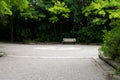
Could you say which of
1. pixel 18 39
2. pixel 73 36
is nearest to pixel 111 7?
pixel 73 36

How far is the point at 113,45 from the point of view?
11477 millimetres

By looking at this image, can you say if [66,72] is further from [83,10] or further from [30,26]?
[30,26]

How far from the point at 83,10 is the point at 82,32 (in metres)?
1.99

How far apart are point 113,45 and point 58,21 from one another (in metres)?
17.3

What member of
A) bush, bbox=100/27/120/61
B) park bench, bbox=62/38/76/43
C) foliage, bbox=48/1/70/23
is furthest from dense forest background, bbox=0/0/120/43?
bush, bbox=100/27/120/61

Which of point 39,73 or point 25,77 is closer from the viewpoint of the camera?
point 25,77

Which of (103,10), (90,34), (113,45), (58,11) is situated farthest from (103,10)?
(113,45)

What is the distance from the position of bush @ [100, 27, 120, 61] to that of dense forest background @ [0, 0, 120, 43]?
43.8 feet

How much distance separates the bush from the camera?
11.1 m

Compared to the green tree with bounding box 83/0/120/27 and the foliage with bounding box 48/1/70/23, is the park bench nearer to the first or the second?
the foliage with bounding box 48/1/70/23

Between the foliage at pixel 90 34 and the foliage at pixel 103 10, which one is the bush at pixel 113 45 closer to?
the foliage at pixel 103 10

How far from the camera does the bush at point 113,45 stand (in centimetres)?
1114

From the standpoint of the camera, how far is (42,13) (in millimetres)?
28500

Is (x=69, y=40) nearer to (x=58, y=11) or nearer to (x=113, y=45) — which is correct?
(x=58, y=11)
